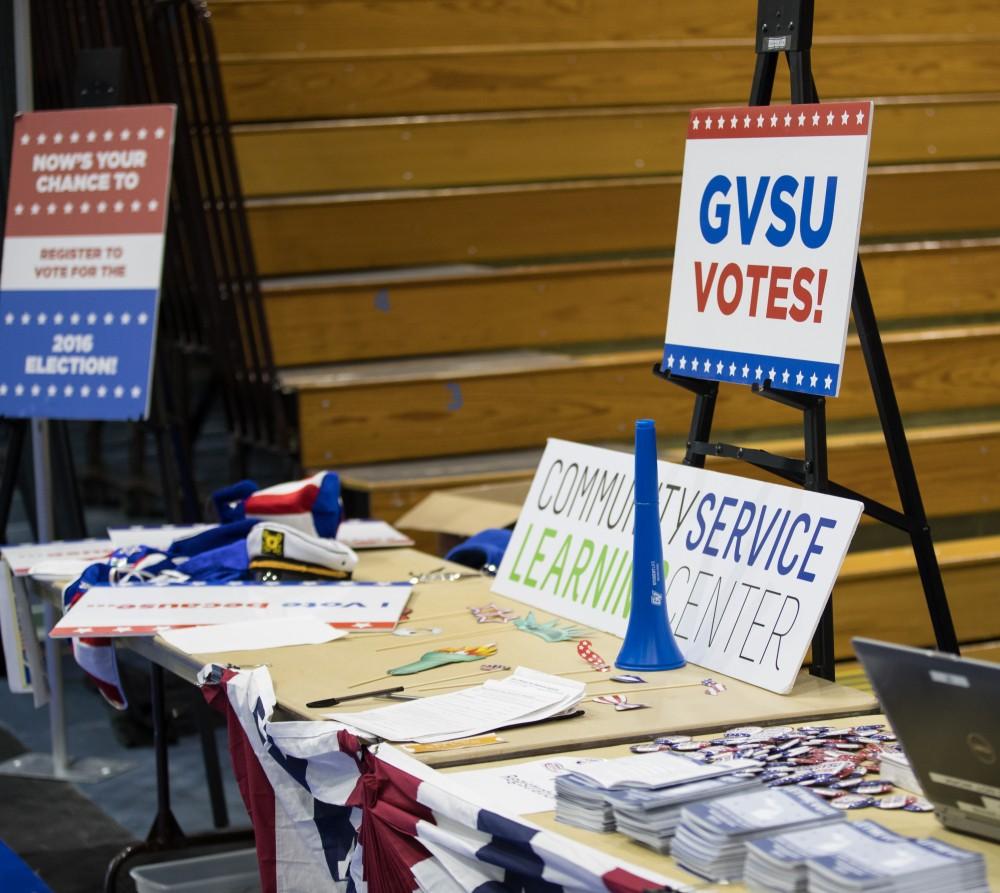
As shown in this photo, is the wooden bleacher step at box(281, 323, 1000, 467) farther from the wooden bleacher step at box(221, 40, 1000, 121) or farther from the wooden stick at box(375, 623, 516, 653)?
the wooden stick at box(375, 623, 516, 653)

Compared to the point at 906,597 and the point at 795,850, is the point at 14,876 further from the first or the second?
the point at 906,597

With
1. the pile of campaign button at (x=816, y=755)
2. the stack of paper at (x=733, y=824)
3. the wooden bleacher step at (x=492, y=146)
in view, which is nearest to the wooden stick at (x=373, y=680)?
the pile of campaign button at (x=816, y=755)

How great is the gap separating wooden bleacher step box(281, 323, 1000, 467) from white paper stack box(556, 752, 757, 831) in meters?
2.41

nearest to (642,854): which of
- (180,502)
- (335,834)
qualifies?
(335,834)

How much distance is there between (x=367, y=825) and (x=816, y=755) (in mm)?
438

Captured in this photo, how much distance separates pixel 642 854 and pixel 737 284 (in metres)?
0.93

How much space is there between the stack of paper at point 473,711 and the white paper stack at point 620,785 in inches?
9.8

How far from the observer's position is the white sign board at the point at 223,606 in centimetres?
213

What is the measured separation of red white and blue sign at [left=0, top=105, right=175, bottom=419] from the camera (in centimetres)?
315

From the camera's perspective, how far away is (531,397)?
3.91 metres

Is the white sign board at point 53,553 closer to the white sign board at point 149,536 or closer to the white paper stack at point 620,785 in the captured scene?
the white sign board at point 149,536

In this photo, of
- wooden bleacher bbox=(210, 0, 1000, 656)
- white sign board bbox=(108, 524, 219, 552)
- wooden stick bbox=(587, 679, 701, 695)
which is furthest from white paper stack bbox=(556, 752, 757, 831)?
wooden bleacher bbox=(210, 0, 1000, 656)

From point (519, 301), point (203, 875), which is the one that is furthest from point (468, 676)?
point (519, 301)

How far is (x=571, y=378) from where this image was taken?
392 centimetres
